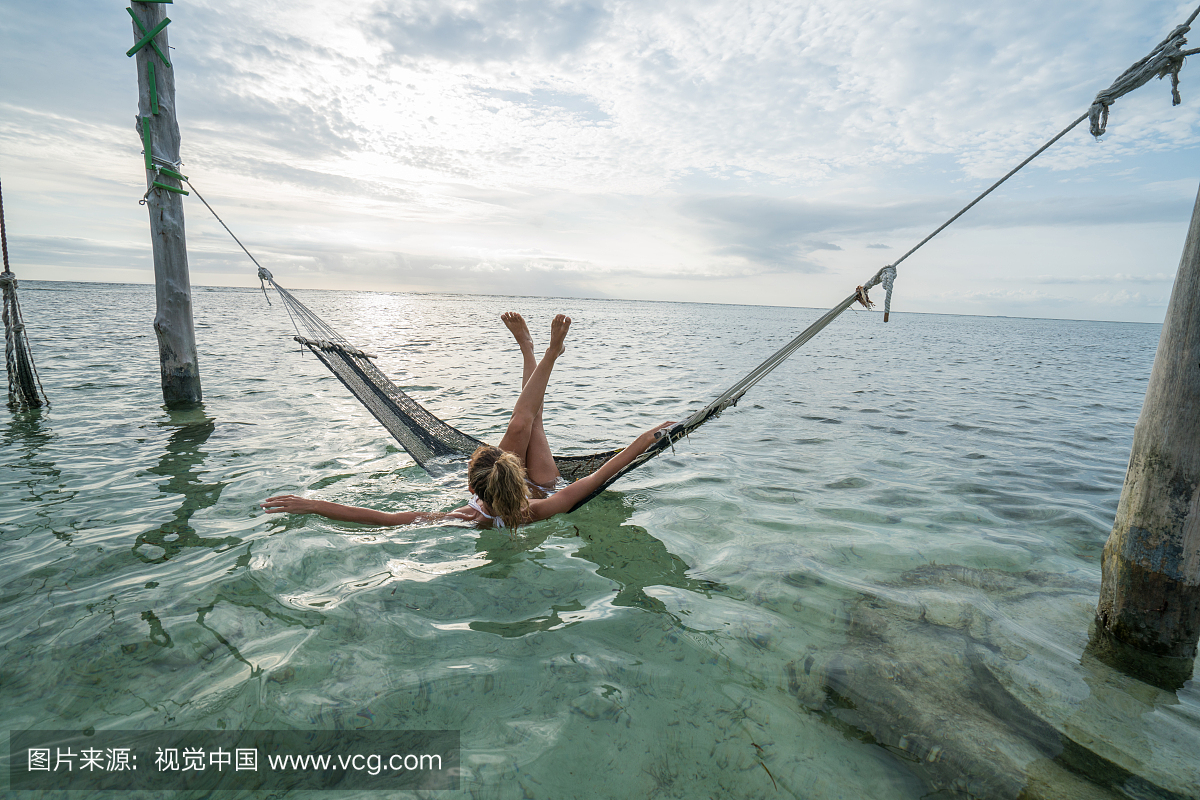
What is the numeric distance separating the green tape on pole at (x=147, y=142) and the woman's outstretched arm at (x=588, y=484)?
18.6ft

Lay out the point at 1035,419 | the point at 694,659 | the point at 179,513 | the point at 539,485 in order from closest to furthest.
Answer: the point at 694,659 → the point at 179,513 → the point at 539,485 → the point at 1035,419

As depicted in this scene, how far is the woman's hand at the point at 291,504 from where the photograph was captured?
333cm

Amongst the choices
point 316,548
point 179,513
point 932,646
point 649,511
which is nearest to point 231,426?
point 179,513

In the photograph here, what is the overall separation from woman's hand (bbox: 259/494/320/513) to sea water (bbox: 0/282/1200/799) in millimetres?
252

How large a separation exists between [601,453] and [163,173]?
5.61 metres

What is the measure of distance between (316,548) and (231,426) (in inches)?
150

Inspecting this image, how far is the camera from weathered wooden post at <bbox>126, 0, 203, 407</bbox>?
5441 mm

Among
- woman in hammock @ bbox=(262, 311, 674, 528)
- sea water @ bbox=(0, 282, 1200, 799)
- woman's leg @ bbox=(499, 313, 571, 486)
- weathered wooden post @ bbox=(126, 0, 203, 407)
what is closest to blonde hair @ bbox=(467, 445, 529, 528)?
woman in hammock @ bbox=(262, 311, 674, 528)

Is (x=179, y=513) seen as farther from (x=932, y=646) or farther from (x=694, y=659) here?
(x=932, y=646)

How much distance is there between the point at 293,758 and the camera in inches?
73.6

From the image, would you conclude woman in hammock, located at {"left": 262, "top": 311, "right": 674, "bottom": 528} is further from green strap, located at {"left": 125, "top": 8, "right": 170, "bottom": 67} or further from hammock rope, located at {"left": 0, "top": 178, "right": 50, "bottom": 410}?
green strap, located at {"left": 125, "top": 8, "right": 170, "bottom": 67}

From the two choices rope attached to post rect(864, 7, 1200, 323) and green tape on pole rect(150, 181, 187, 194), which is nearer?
rope attached to post rect(864, 7, 1200, 323)

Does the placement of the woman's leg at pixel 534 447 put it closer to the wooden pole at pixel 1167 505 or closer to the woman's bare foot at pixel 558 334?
the woman's bare foot at pixel 558 334

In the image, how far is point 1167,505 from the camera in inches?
86.4
